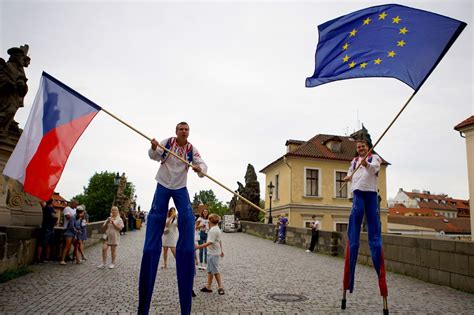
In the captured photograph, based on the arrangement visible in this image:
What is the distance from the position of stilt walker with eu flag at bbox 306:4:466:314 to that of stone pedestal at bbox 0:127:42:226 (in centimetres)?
748

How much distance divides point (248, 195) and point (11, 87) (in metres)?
35.1

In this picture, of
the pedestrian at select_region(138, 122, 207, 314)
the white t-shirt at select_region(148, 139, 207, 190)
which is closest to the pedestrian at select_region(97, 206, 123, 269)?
the pedestrian at select_region(138, 122, 207, 314)

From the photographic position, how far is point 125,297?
6.71 m

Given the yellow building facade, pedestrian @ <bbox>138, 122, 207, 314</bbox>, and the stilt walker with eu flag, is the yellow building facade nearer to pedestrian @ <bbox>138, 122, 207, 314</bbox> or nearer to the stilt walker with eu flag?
the stilt walker with eu flag

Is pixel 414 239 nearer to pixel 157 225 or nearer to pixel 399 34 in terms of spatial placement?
pixel 399 34

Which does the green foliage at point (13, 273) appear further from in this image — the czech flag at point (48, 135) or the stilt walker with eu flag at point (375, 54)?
the stilt walker with eu flag at point (375, 54)

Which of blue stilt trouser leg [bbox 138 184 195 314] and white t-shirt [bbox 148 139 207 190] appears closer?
blue stilt trouser leg [bbox 138 184 195 314]

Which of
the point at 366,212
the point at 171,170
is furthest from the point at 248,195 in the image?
the point at 171,170

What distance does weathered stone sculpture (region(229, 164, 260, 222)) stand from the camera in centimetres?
4278

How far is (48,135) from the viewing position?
5.20 m

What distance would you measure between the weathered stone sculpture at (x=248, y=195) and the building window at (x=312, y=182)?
24.8ft

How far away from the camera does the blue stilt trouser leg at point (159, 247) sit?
4.73m

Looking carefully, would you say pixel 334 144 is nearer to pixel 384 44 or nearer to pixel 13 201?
pixel 13 201

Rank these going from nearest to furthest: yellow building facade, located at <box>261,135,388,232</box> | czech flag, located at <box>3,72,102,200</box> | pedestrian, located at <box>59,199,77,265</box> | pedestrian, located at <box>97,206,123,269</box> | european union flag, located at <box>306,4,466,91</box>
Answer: czech flag, located at <box>3,72,102,200</box>, european union flag, located at <box>306,4,466,91</box>, pedestrian, located at <box>97,206,123,269</box>, pedestrian, located at <box>59,199,77,265</box>, yellow building facade, located at <box>261,135,388,232</box>
